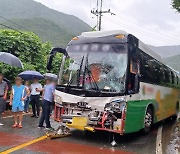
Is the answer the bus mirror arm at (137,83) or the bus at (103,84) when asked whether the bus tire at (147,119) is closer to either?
the bus at (103,84)

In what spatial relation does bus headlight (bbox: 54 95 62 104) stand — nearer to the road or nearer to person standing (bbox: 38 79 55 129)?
person standing (bbox: 38 79 55 129)

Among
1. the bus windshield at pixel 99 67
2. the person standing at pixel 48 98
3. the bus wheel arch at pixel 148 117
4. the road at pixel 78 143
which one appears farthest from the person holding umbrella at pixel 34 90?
the bus wheel arch at pixel 148 117

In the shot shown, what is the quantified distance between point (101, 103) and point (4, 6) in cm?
14411

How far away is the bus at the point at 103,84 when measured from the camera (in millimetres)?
8125

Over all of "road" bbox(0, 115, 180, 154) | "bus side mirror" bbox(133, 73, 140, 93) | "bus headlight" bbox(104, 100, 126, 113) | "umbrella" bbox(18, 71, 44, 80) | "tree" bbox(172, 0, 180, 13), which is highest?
"tree" bbox(172, 0, 180, 13)

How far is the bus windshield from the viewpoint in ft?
27.2

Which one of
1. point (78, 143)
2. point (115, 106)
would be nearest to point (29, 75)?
point (78, 143)

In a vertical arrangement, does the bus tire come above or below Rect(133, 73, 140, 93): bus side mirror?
below

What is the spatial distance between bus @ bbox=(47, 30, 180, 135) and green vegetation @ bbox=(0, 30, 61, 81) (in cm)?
581

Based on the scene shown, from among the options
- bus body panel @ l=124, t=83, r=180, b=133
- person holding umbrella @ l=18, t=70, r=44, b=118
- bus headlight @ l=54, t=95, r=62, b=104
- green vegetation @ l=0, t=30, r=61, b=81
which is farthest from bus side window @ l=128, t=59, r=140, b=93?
green vegetation @ l=0, t=30, r=61, b=81

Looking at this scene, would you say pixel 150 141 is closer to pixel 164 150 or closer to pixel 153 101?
pixel 164 150

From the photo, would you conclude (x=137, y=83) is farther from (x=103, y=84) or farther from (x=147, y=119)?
(x=147, y=119)

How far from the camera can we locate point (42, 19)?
Result: 87062mm

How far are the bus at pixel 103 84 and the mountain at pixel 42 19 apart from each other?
62643 millimetres
